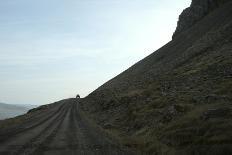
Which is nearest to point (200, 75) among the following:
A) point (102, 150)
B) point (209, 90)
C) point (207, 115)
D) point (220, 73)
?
point (220, 73)

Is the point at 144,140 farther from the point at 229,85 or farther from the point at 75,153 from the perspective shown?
the point at 229,85

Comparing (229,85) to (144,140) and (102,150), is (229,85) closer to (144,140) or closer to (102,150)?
(144,140)

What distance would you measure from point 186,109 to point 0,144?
1284 cm

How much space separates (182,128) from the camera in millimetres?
22047

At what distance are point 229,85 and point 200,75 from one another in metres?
13.7

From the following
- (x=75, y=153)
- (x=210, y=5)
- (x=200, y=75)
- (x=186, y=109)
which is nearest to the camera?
(x=75, y=153)

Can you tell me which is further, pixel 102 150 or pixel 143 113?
pixel 143 113

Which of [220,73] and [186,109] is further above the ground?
[220,73]

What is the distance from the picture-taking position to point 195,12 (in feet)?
420

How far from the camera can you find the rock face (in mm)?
119350

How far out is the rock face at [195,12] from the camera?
11935 centimetres

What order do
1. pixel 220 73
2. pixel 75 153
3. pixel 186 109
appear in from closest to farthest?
pixel 75 153
pixel 186 109
pixel 220 73

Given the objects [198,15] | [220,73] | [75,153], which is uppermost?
[198,15]

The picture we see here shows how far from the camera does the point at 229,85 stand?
106 feet
